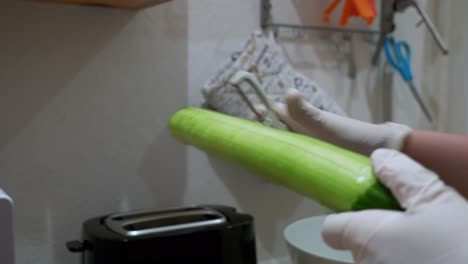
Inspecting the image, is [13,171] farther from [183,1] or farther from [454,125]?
[454,125]

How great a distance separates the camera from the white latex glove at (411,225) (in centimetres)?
44

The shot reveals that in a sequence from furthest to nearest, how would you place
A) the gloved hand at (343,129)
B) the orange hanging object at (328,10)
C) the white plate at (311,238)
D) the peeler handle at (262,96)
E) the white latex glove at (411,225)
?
the orange hanging object at (328,10), the white plate at (311,238), the peeler handle at (262,96), the gloved hand at (343,129), the white latex glove at (411,225)

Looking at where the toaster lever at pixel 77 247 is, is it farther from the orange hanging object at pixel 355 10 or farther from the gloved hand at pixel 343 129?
the orange hanging object at pixel 355 10

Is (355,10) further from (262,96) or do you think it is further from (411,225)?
(411,225)

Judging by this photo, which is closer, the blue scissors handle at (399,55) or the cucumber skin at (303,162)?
the cucumber skin at (303,162)

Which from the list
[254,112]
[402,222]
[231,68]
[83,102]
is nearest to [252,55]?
[231,68]

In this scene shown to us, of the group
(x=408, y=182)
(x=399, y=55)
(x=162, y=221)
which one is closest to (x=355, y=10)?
(x=399, y=55)

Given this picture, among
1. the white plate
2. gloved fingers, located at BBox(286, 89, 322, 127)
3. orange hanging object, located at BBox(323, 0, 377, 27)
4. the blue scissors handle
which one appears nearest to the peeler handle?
gloved fingers, located at BBox(286, 89, 322, 127)

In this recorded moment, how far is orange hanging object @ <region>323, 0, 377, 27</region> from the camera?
113 centimetres

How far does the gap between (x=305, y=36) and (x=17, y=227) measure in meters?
0.81

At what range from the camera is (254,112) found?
3.30 feet

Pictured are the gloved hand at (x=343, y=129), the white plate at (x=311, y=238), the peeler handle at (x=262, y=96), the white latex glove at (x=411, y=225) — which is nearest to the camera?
the white latex glove at (x=411, y=225)

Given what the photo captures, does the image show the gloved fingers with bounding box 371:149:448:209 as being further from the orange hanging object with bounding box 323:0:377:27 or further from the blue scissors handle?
the blue scissors handle

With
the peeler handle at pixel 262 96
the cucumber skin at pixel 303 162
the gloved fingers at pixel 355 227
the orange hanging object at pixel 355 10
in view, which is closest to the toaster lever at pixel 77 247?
the cucumber skin at pixel 303 162
